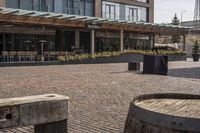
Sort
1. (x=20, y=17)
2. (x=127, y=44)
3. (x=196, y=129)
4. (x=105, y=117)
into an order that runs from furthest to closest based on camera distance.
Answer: (x=127, y=44), (x=20, y=17), (x=105, y=117), (x=196, y=129)

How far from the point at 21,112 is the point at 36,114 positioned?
18 cm

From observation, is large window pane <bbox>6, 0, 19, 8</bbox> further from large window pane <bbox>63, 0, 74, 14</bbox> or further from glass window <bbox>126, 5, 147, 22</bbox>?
glass window <bbox>126, 5, 147, 22</bbox>

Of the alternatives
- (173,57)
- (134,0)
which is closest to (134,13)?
(134,0)

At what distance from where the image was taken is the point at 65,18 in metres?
34.6

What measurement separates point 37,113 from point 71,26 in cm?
3287

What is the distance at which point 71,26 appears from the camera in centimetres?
3622

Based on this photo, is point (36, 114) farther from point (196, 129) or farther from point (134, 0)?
point (134, 0)

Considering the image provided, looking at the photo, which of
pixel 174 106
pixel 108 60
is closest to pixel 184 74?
pixel 108 60

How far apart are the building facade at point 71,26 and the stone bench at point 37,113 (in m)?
26.6

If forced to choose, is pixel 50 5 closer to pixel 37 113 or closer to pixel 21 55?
pixel 21 55

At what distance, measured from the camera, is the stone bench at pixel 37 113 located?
346cm

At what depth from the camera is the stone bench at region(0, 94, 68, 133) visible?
346cm

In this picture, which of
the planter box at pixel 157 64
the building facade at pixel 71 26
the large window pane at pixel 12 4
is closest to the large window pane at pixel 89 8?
the building facade at pixel 71 26

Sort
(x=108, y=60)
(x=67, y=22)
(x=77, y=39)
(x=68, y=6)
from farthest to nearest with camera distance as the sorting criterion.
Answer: (x=77, y=39)
(x=68, y=6)
(x=108, y=60)
(x=67, y=22)
